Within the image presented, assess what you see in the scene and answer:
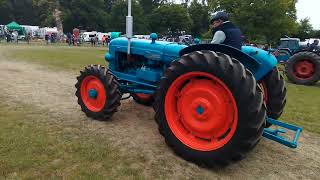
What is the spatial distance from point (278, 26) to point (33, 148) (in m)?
27.9

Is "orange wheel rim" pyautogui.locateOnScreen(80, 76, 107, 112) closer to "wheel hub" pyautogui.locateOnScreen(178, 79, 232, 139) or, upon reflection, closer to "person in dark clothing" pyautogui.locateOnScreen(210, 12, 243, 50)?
"wheel hub" pyautogui.locateOnScreen(178, 79, 232, 139)

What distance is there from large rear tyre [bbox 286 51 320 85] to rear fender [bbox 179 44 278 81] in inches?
348

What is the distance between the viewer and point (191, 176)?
399 cm

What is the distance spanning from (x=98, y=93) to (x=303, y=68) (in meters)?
9.95

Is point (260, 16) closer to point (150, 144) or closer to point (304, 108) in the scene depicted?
point (304, 108)

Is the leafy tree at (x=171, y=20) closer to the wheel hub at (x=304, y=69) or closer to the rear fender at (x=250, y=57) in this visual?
the wheel hub at (x=304, y=69)

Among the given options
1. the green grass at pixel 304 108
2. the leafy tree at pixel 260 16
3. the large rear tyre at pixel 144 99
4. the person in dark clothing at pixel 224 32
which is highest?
the leafy tree at pixel 260 16

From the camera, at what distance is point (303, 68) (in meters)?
13.4

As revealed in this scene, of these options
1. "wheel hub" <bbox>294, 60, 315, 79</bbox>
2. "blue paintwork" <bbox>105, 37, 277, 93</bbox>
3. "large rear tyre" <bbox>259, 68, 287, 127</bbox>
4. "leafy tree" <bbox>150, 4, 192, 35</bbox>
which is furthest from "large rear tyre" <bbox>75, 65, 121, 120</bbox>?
"leafy tree" <bbox>150, 4, 192, 35</bbox>

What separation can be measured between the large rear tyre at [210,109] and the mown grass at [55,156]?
0.70 m

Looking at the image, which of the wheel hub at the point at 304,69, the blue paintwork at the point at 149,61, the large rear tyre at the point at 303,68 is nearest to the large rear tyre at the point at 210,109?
the blue paintwork at the point at 149,61

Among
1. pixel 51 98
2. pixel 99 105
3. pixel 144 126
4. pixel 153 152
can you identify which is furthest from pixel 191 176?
pixel 51 98

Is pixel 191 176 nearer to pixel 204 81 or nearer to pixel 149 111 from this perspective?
pixel 204 81

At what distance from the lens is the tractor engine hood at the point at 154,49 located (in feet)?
18.9
